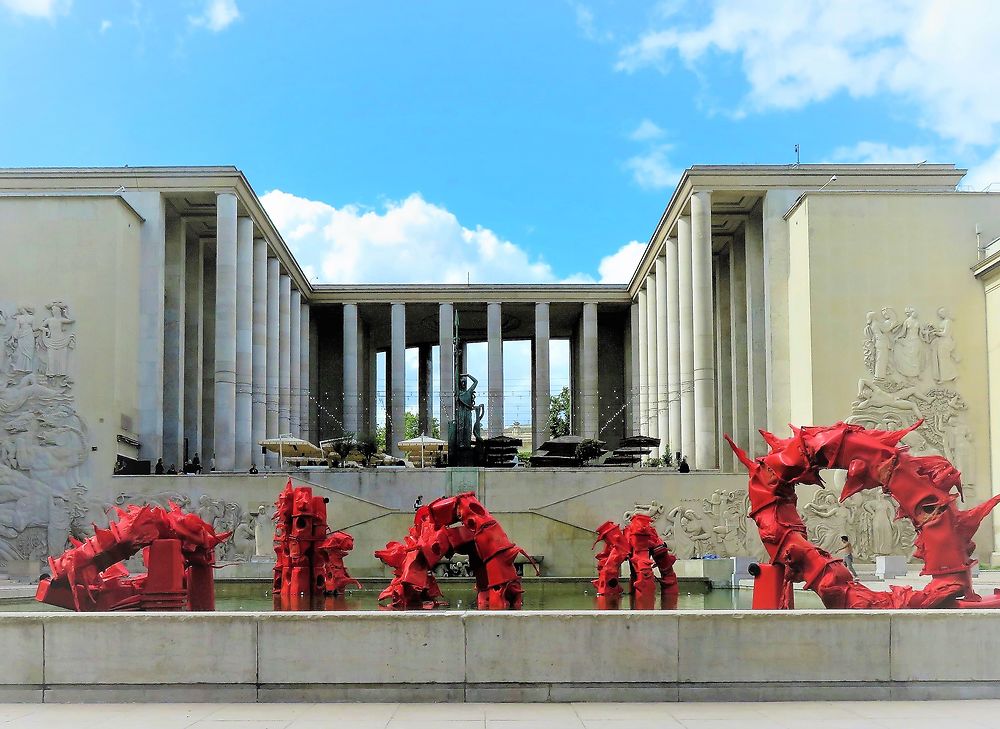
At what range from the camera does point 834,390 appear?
31172 millimetres

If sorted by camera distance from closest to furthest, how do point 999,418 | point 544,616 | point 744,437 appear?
point 544,616
point 999,418
point 744,437

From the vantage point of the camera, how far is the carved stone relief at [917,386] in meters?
30.2

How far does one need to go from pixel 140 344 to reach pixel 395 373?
62.8 feet

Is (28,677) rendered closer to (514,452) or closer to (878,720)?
(878,720)

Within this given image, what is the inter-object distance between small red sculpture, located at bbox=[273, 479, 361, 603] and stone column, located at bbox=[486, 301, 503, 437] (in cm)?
3514

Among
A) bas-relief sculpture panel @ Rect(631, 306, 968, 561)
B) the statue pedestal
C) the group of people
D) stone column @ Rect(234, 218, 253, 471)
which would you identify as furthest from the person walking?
stone column @ Rect(234, 218, 253, 471)

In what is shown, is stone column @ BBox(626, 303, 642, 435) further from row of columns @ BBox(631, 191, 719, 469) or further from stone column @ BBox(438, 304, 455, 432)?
stone column @ BBox(438, 304, 455, 432)

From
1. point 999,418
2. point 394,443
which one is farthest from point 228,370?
point 999,418

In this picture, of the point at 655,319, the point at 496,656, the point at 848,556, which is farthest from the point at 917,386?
the point at 496,656

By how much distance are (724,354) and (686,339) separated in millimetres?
7255

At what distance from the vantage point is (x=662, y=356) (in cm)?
4453

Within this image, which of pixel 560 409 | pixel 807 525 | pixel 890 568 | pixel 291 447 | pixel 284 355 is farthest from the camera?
pixel 560 409

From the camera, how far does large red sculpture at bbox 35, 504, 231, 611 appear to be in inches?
466

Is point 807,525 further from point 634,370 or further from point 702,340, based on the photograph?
point 634,370
